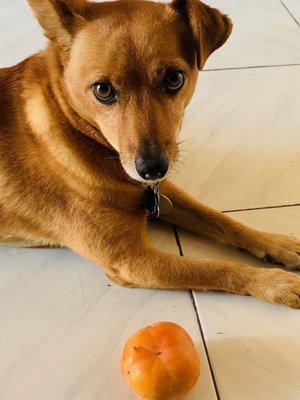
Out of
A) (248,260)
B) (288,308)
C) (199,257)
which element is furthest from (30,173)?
(288,308)

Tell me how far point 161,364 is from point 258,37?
165 cm

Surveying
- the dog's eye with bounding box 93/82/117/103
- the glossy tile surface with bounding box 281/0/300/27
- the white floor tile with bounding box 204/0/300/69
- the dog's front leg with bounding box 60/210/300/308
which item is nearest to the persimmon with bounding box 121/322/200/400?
the dog's front leg with bounding box 60/210/300/308

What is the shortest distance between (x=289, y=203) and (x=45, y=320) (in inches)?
31.4

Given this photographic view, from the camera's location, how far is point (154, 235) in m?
1.46

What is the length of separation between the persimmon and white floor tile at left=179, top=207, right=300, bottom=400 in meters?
0.13

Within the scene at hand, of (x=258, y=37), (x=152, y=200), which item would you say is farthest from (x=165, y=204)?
(x=258, y=37)

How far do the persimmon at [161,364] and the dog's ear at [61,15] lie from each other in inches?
27.6

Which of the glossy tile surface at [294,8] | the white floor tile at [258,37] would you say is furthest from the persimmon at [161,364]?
the glossy tile surface at [294,8]

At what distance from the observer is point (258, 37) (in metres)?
2.18

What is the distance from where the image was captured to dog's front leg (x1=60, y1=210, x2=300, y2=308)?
125 centimetres

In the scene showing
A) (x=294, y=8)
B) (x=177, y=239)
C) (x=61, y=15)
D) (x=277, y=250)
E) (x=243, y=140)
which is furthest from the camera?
(x=294, y=8)

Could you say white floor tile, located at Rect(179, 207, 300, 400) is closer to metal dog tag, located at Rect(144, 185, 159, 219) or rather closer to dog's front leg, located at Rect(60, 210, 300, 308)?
dog's front leg, located at Rect(60, 210, 300, 308)

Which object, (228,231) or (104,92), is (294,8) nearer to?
(228,231)

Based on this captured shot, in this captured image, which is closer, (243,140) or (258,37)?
(243,140)
